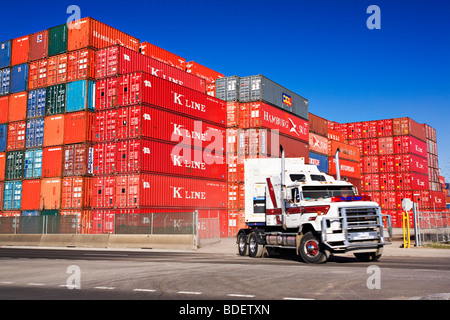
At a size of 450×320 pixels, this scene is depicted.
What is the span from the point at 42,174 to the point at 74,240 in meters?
8.31

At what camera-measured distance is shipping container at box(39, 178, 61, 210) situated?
34.6 meters

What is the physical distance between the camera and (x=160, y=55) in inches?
1654

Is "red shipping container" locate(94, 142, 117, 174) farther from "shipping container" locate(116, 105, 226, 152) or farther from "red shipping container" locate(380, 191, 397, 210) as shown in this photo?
"red shipping container" locate(380, 191, 397, 210)

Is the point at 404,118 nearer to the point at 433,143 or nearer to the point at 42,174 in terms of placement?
the point at 433,143

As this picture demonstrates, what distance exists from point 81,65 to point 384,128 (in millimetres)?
46959

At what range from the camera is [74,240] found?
3091cm

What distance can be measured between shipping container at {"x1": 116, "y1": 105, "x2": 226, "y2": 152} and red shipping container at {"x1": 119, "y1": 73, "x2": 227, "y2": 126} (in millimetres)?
599

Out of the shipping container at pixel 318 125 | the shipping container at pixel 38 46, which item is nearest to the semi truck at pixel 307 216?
the shipping container at pixel 38 46

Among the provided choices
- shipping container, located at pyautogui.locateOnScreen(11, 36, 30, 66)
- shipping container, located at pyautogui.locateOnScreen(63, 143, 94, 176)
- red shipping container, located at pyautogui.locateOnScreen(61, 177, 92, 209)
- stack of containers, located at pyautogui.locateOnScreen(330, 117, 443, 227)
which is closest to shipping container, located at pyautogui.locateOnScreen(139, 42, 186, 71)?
shipping container, located at pyautogui.locateOnScreen(11, 36, 30, 66)

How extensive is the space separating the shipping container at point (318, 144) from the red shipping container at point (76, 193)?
28040 millimetres

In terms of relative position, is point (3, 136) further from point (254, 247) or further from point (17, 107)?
point (254, 247)

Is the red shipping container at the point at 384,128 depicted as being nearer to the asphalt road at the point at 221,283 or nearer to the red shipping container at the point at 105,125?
the red shipping container at the point at 105,125

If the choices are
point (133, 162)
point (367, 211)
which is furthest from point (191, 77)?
point (367, 211)

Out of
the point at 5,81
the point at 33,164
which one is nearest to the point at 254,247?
the point at 33,164
